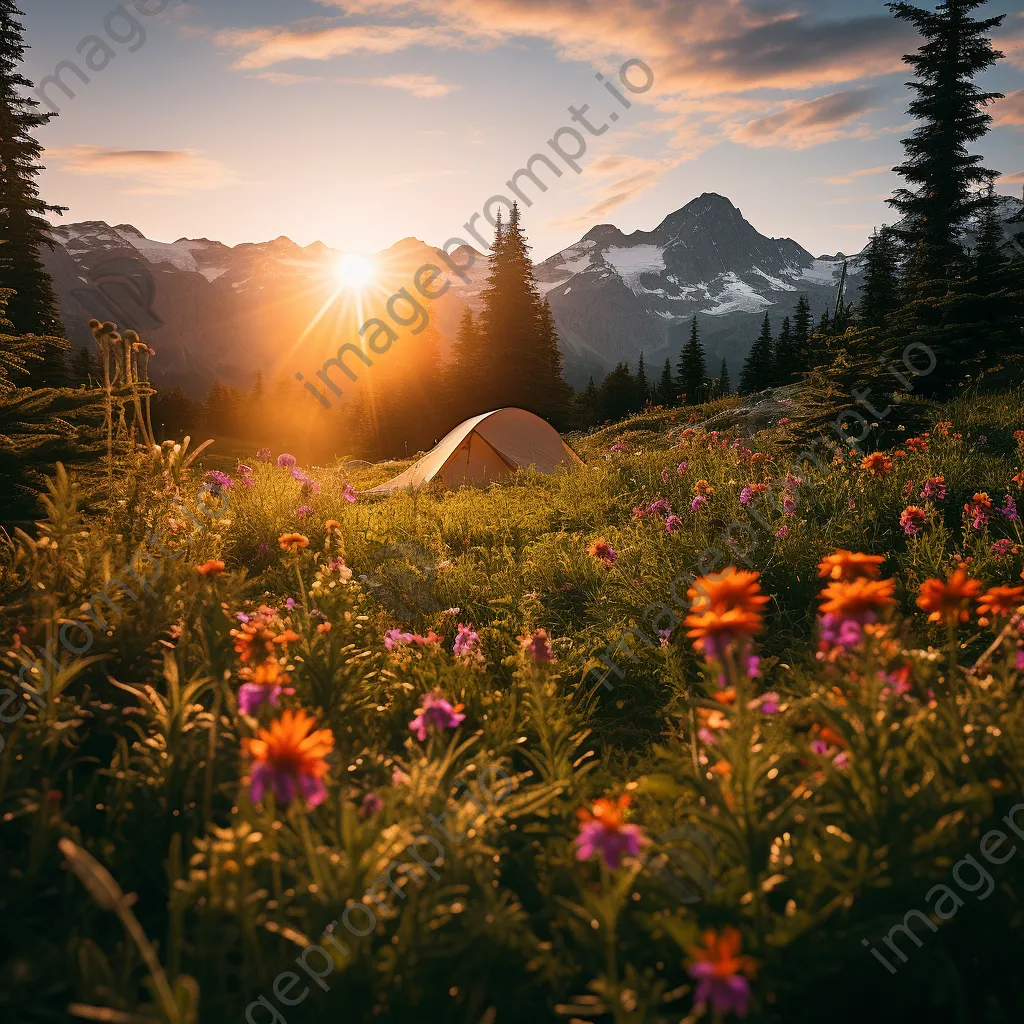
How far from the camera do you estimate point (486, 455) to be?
1224cm

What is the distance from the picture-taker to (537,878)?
1977 millimetres

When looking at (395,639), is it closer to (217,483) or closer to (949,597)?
(949,597)

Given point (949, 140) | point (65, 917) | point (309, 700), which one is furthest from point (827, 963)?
point (949, 140)

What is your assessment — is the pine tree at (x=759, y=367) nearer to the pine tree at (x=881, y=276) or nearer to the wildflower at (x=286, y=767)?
the pine tree at (x=881, y=276)

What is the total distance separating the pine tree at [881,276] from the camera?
866 inches

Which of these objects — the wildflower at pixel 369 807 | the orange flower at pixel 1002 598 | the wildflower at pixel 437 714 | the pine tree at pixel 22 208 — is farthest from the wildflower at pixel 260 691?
the pine tree at pixel 22 208

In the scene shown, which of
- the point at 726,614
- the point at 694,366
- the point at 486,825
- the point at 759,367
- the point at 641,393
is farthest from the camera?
the point at 641,393

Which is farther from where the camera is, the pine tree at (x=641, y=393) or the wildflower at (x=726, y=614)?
the pine tree at (x=641, y=393)

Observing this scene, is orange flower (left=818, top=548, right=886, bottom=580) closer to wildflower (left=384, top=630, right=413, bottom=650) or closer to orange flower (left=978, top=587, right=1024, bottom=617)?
orange flower (left=978, top=587, right=1024, bottom=617)

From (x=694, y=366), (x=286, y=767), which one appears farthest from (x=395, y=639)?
(x=694, y=366)

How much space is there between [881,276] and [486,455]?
73.3 ft

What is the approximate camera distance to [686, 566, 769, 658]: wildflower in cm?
161

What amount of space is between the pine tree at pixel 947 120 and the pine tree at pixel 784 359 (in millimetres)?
14792

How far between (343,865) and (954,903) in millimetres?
1611
